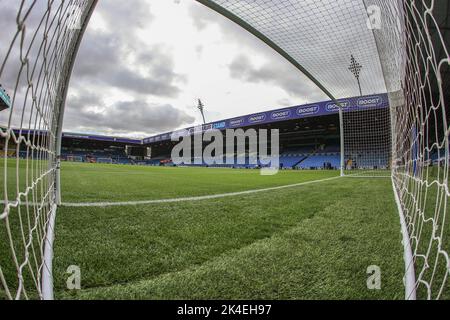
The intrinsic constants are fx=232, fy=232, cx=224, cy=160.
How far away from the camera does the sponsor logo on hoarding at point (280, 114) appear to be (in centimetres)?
2516

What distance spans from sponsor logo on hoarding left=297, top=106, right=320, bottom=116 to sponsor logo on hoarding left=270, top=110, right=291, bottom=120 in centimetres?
134

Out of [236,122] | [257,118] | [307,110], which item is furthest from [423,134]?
[236,122]

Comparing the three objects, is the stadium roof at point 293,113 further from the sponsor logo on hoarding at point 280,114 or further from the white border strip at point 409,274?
the white border strip at point 409,274

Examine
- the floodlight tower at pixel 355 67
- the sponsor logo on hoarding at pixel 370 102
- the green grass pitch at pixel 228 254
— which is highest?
the sponsor logo on hoarding at pixel 370 102

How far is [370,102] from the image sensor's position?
1009cm

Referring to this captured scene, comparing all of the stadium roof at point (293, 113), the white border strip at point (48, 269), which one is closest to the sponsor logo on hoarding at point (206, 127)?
the stadium roof at point (293, 113)

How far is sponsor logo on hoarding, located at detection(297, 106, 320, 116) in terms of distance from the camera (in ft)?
73.7

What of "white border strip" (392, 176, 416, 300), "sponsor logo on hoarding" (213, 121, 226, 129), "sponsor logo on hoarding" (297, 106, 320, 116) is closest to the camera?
"white border strip" (392, 176, 416, 300)

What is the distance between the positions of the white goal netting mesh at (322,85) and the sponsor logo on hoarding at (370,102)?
310cm

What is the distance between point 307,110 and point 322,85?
18.6m

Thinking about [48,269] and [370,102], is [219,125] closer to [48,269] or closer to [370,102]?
[370,102]

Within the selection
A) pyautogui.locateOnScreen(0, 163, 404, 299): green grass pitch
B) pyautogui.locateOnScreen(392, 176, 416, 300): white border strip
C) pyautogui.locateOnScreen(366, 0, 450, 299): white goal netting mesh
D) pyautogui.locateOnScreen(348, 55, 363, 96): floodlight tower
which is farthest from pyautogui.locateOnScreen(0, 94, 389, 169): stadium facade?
pyautogui.locateOnScreen(392, 176, 416, 300): white border strip

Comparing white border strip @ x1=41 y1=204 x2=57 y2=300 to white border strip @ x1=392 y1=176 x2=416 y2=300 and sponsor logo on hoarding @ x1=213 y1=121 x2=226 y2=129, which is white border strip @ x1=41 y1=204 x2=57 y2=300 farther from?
sponsor logo on hoarding @ x1=213 y1=121 x2=226 y2=129

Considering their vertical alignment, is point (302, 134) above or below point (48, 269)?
above
